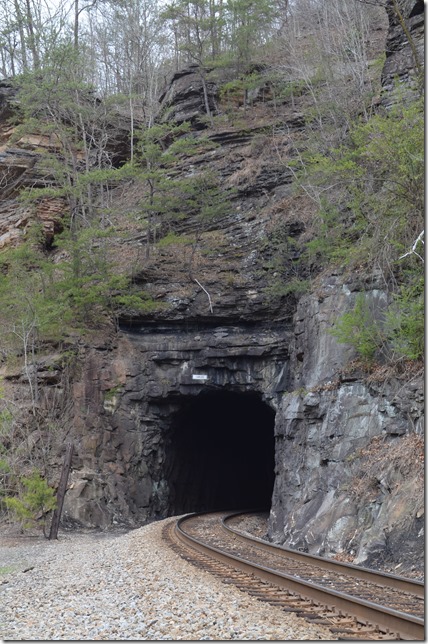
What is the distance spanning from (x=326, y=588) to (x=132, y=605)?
1996 millimetres

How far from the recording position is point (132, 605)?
274 inches

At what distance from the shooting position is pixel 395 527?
10.6 metres

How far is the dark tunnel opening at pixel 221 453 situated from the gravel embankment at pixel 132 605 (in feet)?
41.5

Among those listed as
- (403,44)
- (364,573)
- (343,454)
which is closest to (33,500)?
(343,454)

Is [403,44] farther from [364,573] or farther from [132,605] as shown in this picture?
[132,605]

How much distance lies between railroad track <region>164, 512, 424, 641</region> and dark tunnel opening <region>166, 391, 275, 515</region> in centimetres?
1095

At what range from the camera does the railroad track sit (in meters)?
5.69

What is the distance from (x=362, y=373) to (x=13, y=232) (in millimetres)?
17893

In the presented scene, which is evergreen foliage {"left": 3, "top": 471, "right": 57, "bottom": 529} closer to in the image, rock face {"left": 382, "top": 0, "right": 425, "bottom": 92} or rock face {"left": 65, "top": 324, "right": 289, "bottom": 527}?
rock face {"left": 65, "top": 324, "right": 289, "bottom": 527}

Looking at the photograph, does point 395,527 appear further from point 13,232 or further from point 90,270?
point 13,232

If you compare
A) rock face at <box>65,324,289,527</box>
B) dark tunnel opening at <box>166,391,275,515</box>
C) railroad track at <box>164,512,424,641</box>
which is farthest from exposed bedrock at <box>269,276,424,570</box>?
dark tunnel opening at <box>166,391,275,515</box>

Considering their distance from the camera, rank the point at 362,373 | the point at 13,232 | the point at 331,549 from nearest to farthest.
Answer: the point at 331,549 < the point at 362,373 < the point at 13,232

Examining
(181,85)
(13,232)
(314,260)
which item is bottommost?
(314,260)

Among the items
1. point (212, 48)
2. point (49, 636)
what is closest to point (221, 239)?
point (212, 48)
